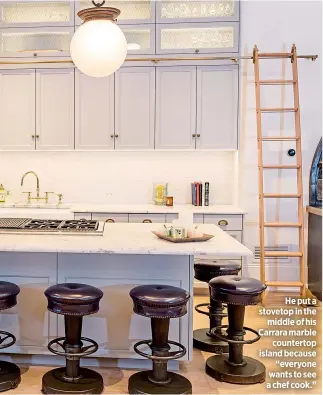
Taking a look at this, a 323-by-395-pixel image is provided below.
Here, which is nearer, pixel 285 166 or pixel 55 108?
pixel 285 166

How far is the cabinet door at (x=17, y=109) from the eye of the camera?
16.5ft

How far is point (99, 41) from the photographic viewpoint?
8.72ft

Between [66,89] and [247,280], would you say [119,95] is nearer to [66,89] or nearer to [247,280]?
[66,89]

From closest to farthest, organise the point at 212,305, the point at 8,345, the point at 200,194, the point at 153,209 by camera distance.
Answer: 1. the point at 8,345
2. the point at 212,305
3. the point at 153,209
4. the point at 200,194

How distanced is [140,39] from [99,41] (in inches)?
96.2

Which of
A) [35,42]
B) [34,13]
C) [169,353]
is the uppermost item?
[34,13]

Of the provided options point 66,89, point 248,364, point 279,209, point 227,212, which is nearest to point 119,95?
point 66,89

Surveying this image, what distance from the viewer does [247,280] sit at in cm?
285

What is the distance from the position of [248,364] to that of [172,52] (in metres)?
3.33

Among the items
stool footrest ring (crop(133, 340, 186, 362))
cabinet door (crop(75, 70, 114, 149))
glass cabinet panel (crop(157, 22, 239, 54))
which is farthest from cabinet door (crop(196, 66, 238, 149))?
stool footrest ring (crop(133, 340, 186, 362))

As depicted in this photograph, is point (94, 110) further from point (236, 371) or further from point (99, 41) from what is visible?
point (236, 371)

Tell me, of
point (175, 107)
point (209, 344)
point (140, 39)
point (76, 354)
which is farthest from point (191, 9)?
point (76, 354)

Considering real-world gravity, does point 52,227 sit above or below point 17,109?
below

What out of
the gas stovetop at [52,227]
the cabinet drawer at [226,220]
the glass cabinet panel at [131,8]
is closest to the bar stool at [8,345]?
the gas stovetop at [52,227]
